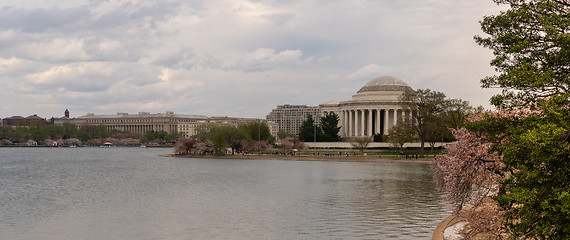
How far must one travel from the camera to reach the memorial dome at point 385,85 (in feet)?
471

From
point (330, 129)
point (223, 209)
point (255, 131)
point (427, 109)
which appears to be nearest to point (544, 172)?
point (223, 209)

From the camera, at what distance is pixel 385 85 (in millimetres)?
144750

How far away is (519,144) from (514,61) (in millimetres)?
5029

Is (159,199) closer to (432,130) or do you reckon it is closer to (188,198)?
(188,198)

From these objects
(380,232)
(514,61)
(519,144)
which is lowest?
(380,232)

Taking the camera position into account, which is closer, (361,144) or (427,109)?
(427,109)

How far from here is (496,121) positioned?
16562mm

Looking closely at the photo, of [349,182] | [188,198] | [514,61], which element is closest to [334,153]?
[349,182]

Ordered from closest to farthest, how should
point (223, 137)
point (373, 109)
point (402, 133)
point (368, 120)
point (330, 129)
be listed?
1. point (402, 133)
2. point (223, 137)
3. point (330, 129)
4. point (373, 109)
5. point (368, 120)

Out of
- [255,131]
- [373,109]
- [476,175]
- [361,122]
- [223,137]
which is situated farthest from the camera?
[361,122]

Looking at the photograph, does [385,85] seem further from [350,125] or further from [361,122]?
[350,125]

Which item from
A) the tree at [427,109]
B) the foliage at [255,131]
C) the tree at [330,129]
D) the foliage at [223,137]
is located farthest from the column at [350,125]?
the tree at [427,109]

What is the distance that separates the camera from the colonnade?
136750mm

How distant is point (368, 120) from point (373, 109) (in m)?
4.18
